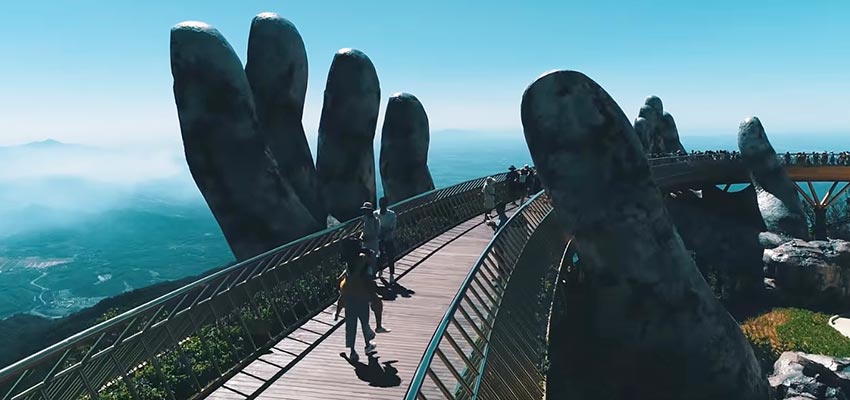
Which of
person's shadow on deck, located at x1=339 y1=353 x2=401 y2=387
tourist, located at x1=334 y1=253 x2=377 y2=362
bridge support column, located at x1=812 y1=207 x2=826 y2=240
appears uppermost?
tourist, located at x1=334 y1=253 x2=377 y2=362

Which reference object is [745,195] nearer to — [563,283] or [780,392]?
[780,392]

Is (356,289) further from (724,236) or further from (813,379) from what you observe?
(724,236)

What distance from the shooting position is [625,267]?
15633 mm

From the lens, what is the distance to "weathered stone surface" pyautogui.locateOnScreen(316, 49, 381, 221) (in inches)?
989

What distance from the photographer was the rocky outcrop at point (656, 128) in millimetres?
53406

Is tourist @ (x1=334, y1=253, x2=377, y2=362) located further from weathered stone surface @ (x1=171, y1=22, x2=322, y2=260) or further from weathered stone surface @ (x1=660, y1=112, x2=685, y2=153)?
weathered stone surface @ (x1=660, y1=112, x2=685, y2=153)

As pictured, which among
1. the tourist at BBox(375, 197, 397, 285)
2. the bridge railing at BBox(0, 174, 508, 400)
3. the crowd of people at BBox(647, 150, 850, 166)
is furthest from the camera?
the crowd of people at BBox(647, 150, 850, 166)

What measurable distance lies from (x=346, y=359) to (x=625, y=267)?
8.15 m

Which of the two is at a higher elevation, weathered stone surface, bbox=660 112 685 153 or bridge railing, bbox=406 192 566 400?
weathered stone surface, bbox=660 112 685 153

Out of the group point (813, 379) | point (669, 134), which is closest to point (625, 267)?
point (813, 379)

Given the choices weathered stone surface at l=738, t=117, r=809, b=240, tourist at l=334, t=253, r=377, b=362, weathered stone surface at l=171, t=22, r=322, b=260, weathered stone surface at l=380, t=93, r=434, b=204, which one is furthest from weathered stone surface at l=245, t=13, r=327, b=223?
weathered stone surface at l=738, t=117, r=809, b=240

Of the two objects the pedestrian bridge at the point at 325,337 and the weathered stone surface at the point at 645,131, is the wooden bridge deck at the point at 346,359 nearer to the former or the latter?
the pedestrian bridge at the point at 325,337

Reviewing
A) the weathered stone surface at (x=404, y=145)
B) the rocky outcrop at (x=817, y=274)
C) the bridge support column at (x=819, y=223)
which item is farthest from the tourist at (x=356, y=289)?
the bridge support column at (x=819, y=223)

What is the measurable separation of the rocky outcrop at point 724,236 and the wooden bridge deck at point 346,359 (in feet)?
95.9
